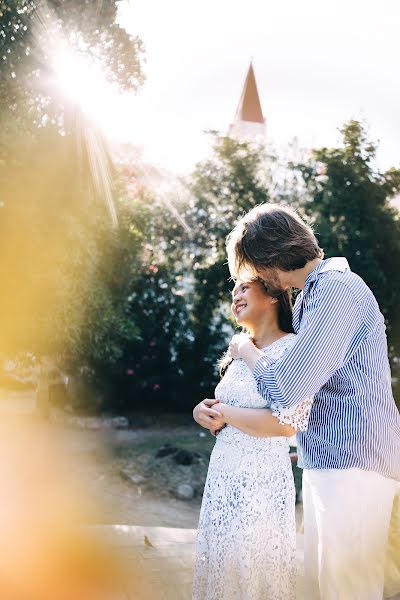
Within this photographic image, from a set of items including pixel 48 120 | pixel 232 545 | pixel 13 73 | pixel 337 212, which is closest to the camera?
pixel 232 545

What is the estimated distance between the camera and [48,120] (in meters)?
8.15

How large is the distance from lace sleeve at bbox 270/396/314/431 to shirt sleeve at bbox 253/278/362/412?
0.20 m

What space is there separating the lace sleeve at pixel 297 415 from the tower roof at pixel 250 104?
125ft

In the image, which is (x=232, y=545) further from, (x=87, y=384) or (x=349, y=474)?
(x=87, y=384)

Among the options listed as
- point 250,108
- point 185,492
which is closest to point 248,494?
point 185,492

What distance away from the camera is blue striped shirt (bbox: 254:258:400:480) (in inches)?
75.2

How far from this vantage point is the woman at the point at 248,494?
7.86 ft

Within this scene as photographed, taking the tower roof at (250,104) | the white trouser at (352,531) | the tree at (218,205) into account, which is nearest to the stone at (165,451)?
the tree at (218,205)

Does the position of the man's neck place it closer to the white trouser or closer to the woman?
the woman

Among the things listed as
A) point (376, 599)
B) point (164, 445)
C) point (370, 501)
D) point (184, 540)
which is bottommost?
point (164, 445)

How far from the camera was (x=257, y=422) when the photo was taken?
2.27 metres

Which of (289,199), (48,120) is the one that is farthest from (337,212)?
(48,120)

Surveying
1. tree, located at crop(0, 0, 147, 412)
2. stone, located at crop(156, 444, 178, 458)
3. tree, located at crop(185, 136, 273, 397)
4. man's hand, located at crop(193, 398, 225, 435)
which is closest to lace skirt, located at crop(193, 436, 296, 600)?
man's hand, located at crop(193, 398, 225, 435)

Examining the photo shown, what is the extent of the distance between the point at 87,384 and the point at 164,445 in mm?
3061
